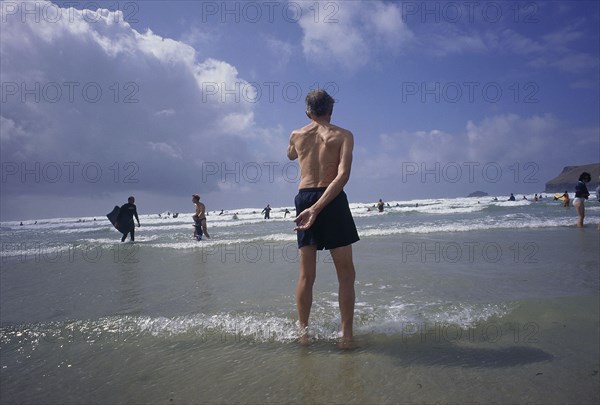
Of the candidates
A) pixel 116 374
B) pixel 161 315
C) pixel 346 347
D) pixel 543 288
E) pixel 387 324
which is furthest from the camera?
pixel 543 288

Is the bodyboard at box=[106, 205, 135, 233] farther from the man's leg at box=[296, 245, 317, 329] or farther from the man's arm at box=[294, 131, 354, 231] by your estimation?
the man's arm at box=[294, 131, 354, 231]

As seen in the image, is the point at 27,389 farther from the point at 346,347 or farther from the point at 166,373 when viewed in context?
the point at 346,347

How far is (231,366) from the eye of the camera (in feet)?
7.21

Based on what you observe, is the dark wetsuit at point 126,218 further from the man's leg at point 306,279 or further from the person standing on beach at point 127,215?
the man's leg at point 306,279

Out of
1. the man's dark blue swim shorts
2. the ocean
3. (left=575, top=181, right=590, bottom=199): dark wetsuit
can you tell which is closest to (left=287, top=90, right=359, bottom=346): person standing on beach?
the man's dark blue swim shorts

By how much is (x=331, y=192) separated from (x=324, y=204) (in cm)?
10

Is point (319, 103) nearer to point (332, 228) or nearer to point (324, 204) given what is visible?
point (324, 204)

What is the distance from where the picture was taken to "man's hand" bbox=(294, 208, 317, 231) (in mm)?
2457

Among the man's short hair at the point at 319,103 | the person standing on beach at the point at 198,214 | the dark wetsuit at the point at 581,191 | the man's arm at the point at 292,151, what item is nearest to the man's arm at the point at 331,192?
the man's short hair at the point at 319,103

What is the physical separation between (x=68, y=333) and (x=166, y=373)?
1458 millimetres

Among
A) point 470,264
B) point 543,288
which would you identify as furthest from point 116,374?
point 470,264

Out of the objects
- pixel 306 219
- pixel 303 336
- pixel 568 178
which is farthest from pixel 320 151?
pixel 568 178

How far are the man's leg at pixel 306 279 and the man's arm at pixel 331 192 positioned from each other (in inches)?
8.8

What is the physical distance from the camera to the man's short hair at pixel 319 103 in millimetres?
2777
